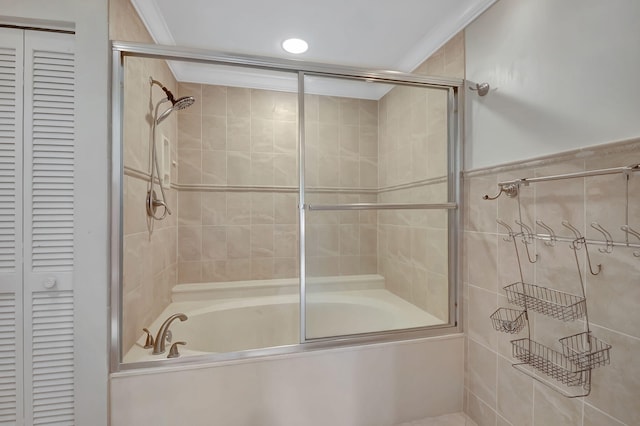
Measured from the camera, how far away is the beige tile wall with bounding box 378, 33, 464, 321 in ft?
5.77

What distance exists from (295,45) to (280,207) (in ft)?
4.17

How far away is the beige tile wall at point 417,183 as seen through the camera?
1758 millimetres

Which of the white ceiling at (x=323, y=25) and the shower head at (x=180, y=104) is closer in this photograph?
the white ceiling at (x=323, y=25)

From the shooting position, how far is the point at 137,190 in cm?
156

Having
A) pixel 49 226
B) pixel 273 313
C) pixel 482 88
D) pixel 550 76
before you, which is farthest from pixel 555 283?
pixel 49 226

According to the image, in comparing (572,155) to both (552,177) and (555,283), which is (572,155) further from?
(555,283)

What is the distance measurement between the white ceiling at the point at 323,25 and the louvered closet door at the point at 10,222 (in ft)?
2.22

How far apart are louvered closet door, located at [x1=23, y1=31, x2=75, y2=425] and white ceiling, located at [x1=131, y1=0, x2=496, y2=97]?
2.01 ft

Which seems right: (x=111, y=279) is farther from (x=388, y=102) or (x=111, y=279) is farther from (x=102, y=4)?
(x=388, y=102)

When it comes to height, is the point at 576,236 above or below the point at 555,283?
above

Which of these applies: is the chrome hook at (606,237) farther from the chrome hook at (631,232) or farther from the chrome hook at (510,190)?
the chrome hook at (510,190)

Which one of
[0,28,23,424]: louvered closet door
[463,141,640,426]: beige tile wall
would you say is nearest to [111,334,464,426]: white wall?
[463,141,640,426]: beige tile wall

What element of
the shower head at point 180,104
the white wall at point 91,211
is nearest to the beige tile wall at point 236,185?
the shower head at point 180,104

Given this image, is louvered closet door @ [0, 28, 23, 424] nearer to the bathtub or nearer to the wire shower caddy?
the bathtub
